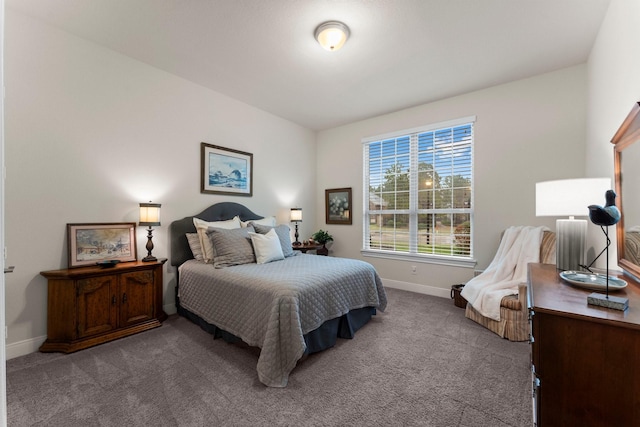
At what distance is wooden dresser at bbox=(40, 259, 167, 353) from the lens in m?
2.26

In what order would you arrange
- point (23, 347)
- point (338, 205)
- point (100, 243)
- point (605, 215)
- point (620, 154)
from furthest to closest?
point (338, 205) < point (100, 243) < point (23, 347) < point (620, 154) < point (605, 215)

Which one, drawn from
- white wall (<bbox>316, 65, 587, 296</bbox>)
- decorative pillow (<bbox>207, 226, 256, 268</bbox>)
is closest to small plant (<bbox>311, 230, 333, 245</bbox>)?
white wall (<bbox>316, 65, 587, 296</bbox>)

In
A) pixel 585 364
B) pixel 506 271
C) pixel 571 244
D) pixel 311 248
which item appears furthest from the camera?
pixel 311 248

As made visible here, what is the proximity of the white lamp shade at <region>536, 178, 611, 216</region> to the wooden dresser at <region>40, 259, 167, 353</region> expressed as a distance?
3.52 metres

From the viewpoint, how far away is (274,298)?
78.8 inches

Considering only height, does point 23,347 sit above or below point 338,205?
below

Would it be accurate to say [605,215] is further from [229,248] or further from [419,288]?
[419,288]

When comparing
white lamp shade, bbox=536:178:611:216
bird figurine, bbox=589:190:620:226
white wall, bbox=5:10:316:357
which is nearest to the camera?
bird figurine, bbox=589:190:620:226

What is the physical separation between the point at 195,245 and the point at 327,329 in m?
1.91

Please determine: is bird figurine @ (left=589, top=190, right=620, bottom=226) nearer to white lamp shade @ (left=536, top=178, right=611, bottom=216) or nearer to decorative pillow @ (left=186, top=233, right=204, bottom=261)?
white lamp shade @ (left=536, top=178, right=611, bottom=216)

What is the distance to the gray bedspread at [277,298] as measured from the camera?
1919 millimetres

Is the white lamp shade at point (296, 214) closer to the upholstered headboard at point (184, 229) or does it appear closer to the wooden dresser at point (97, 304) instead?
the upholstered headboard at point (184, 229)

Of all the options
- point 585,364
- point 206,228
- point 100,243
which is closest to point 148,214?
point 100,243

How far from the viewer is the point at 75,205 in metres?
2.53
